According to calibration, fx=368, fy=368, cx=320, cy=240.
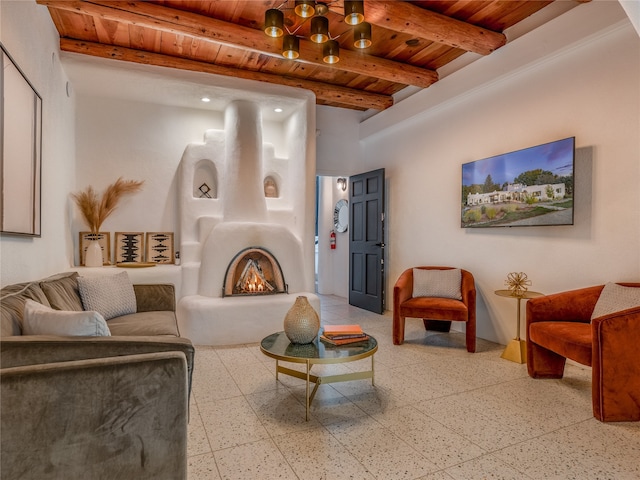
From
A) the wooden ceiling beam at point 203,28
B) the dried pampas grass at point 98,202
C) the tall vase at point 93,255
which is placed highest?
the wooden ceiling beam at point 203,28

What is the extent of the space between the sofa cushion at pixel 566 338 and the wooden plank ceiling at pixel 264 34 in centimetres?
271

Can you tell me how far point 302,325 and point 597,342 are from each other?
72.6 inches

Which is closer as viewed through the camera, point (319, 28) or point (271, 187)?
point (319, 28)

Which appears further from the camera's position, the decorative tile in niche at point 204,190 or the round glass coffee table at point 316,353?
the decorative tile in niche at point 204,190

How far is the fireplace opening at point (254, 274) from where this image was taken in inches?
165

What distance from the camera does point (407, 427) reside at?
2.19 metres

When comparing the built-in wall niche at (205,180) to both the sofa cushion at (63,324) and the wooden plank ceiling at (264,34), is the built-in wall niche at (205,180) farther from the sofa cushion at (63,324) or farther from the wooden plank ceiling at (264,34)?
the sofa cushion at (63,324)

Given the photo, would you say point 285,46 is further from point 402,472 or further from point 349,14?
point 402,472

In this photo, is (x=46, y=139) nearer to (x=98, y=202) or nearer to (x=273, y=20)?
(x=98, y=202)

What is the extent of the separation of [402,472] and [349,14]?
109 inches

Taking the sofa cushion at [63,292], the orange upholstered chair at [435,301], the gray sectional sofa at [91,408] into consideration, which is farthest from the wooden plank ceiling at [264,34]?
the gray sectional sofa at [91,408]

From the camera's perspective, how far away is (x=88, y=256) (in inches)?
158

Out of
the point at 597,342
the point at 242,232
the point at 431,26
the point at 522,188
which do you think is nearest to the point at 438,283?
the point at 522,188

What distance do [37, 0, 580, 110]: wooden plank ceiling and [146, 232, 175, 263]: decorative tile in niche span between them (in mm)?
1994
